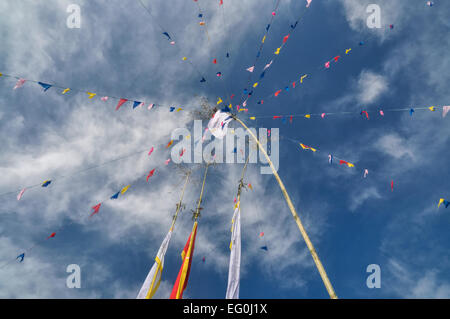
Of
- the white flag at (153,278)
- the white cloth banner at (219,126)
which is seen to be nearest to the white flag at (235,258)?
the white flag at (153,278)

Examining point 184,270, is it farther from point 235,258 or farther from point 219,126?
point 219,126

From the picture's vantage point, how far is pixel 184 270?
305 inches

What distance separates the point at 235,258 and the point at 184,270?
197cm

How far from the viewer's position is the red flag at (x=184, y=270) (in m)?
7.42

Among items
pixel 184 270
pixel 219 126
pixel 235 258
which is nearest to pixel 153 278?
pixel 184 270

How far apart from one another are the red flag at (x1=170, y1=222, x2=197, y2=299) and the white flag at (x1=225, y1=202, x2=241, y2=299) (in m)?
1.64

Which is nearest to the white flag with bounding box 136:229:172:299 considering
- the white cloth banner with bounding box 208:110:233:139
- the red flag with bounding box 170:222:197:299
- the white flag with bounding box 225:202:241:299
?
the red flag with bounding box 170:222:197:299

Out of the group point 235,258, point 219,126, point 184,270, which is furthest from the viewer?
point 219,126

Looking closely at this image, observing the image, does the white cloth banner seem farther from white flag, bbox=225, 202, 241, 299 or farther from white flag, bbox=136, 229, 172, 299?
white flag, bbox=136, 229, 172, 299

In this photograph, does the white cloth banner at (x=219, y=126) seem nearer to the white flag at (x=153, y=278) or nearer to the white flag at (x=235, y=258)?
the white flag at (x=235, y=258)

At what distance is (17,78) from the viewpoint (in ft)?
28.6
